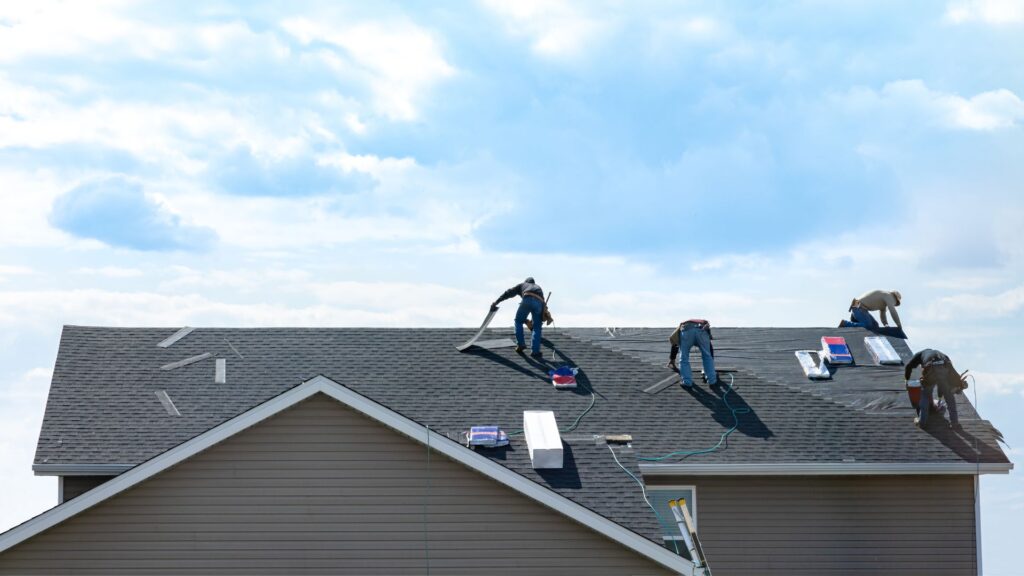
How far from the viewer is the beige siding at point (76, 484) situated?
19.2 m

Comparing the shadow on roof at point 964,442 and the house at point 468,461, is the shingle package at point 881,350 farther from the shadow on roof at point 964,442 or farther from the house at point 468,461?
the shadow on roof at point 964,442

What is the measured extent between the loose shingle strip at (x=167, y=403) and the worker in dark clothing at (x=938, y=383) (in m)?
12.4

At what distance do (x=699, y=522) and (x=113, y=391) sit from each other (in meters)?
10.2

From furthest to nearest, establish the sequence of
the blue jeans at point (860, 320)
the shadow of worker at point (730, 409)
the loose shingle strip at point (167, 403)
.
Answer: the blue jeans at point (860, 320) < the loose shingle strip at point (167, 403) < the shadow of worker at point (730, 409)

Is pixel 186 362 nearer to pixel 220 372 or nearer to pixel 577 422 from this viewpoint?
pixel 220 372

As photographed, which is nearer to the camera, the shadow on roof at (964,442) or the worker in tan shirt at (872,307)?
the shadow on roof at (964,442)

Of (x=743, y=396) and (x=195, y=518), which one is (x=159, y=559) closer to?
(x=195, y=518)

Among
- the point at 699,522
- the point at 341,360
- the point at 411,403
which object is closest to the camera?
the point at 699,522

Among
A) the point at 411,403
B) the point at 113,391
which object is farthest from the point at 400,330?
the point at 113,391

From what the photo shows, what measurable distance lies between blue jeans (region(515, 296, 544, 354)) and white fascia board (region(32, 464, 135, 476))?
24.8ft

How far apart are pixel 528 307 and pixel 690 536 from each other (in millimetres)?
7112

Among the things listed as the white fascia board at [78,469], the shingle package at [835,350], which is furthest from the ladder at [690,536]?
the white fascia board at [78,469]

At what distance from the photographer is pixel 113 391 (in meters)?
21.1

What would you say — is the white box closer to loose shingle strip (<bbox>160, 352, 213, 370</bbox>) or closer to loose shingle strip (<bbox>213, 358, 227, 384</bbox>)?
loose shingle strip (<bbox>213, 358, 227, 384</bbox>)
